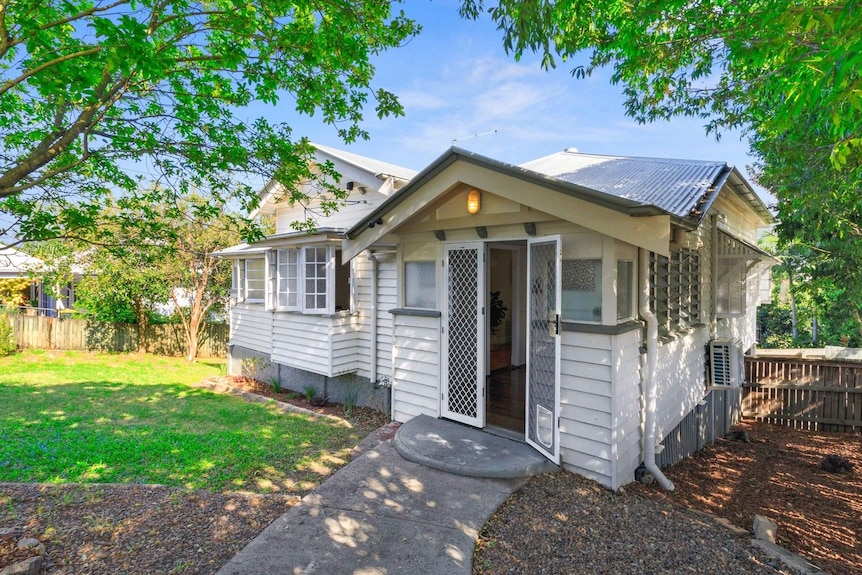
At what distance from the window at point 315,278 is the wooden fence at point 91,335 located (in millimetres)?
7942

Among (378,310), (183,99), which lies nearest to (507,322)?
(378,310)

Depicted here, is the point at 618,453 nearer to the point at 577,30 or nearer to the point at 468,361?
the point at 468,361

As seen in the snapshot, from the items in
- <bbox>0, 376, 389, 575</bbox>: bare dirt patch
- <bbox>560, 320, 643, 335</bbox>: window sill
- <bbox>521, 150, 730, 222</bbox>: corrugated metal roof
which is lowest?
<bbox>0, 376, 389, 575</bbox>: bare dirt patch

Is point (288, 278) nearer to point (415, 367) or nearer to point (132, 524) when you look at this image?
point (415, 367)

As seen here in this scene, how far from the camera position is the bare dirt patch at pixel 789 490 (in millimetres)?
3926

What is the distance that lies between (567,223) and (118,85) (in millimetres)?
4657

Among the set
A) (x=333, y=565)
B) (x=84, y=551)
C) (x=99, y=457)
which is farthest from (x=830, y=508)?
(x=99, y=457)

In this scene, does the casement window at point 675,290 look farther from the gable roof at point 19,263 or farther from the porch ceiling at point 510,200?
the gable roof at point 19,263

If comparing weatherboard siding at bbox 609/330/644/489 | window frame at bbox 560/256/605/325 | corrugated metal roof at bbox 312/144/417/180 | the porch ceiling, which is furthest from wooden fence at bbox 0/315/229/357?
weatherboard siding at bbox 609/330/644/489

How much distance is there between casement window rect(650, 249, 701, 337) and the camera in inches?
203

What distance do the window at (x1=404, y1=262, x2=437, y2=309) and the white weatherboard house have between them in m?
0.02

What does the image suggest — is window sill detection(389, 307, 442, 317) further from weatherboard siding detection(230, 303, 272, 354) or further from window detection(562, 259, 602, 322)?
weatherboard siding detection(230, 303, 272, 354)

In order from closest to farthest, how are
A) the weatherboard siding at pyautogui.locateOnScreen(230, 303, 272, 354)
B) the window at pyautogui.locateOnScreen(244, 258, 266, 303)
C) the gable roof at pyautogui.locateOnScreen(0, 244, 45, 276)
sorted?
the gable roof at pyautogui.locateOnScreen(0, 244, 45, 276)
the weatherboard siding at pyautogui.locateOnScreen(230, 303, 272, 354)
the window at pyautogui.locateOnScreen(244, 258, 266, 303)

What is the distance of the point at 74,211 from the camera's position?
408cm
